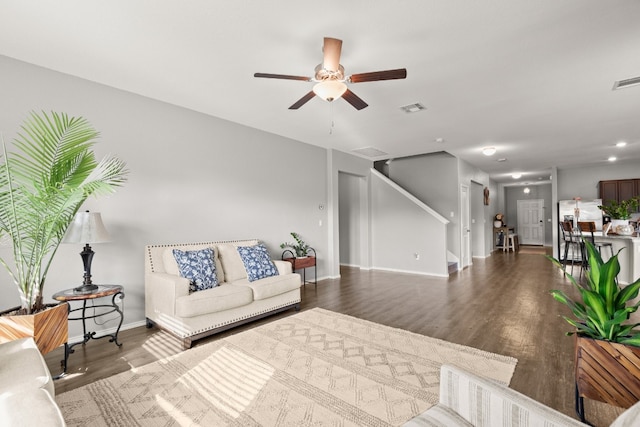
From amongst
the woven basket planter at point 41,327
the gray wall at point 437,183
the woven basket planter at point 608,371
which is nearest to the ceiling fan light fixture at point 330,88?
the woven basket planter at point 608,371

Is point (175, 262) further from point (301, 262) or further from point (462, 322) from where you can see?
point (462, 322)

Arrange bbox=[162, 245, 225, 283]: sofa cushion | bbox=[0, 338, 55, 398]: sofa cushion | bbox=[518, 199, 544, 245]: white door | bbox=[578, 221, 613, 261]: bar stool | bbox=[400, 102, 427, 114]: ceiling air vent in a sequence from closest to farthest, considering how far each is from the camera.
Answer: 1. bbox=[0, 338, 55, 398]: sofa cushion
2. bbox=[162, 245, 225, 283]: sofa cushion
3. bbox=[400, 102, 427, 114]: ceiling air vent
4. bbox=[578, 221, 613, 261]: bar stool
5. bbox=[518, 199, 544, 245]: white door

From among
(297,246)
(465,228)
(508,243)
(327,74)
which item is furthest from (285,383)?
(508,243)

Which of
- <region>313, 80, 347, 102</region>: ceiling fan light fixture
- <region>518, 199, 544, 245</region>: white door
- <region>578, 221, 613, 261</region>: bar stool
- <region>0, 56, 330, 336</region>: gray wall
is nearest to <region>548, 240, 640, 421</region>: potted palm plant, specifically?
<region>313, 80, 347, 102</region>: ceiling fan light fixture

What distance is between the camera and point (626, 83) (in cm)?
333

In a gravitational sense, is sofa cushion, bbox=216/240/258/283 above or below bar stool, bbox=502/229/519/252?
above

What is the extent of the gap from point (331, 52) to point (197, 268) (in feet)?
8.50

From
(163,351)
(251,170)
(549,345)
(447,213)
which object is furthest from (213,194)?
(447,213)

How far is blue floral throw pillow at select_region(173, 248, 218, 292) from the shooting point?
333cm

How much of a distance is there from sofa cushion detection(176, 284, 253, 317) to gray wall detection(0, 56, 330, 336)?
3.38 ft

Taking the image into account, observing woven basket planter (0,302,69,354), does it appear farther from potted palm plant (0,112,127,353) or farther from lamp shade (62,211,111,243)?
lamp shade (62,211,111,243)

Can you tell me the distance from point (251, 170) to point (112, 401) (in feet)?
11.2

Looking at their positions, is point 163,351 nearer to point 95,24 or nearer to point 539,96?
point 95,24

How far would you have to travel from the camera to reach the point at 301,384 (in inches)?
88.7
